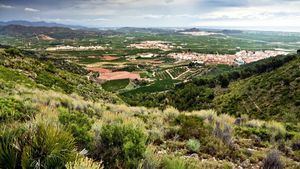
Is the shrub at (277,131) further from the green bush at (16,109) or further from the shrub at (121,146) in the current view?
the green bush at (16,109)

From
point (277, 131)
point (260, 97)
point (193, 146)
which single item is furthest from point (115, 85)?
point (193, 146)

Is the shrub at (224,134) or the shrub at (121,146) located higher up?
the shrub at (121,146)

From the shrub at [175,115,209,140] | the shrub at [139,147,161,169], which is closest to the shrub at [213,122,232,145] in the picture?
the shrub at [175,115,209,140]

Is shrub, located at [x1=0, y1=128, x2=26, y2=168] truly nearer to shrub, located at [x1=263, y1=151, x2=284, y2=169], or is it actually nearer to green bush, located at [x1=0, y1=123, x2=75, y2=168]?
green bush, located at [x1=0, y1=123, x2=75, y2=168]

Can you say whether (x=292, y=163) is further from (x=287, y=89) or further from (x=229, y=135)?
(x=287, y=89)

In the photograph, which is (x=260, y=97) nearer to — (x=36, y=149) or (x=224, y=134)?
(x=224, y=134)

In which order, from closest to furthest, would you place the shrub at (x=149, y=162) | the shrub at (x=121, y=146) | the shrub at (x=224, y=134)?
1. the shrub at (x=149, y=162)
2. the shrub at (x=121, y=146)
3. the shrub at (x=224, y=134)

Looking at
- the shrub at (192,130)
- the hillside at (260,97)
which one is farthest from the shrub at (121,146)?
the hillside at (260,97)
